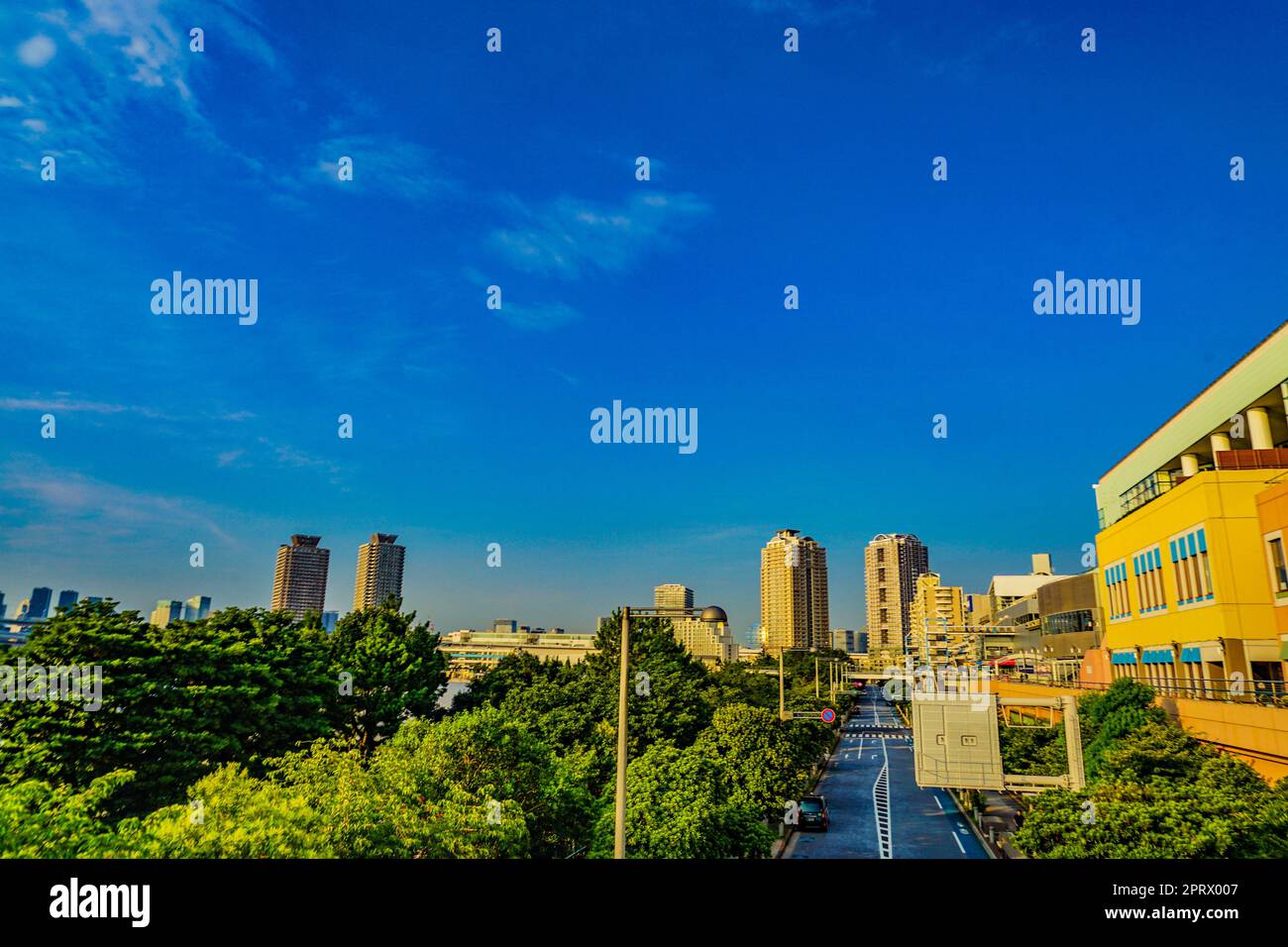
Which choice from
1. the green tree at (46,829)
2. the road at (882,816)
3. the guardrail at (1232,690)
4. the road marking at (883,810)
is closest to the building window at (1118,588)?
the guardrail at (1232,690)

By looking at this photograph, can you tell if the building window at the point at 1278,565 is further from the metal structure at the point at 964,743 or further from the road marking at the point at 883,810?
the road marking at the point at 883,810

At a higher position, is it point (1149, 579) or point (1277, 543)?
point (1277, 543)

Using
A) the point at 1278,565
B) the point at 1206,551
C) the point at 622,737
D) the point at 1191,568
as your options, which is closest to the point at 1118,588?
the point at 1191,568

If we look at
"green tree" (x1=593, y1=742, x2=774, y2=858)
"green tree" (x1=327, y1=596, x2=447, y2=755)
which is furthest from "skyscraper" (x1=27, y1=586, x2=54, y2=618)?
"green tree" (x1=593, y1=742, x2=774, y2=858)

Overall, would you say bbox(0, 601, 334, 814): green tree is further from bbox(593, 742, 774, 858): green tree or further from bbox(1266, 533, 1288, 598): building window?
bbox(1266, 533, 1288, 598): building window
